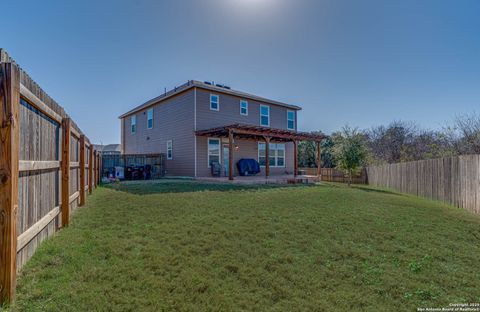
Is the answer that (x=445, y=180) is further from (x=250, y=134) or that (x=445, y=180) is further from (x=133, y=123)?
(x=133, y=123)

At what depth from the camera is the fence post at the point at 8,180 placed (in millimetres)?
1913

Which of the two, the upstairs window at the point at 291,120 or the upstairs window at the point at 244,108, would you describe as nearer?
the upstairs window at the point at 244,108

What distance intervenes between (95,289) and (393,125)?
29.4 m

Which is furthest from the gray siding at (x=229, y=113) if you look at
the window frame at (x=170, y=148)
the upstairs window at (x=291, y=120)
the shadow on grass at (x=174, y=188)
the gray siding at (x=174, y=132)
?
the shadow on grass at (x=174, y=188)

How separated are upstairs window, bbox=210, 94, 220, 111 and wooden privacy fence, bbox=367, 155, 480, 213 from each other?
1005 centimetres

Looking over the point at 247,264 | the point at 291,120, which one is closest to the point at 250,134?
the point at 291,120

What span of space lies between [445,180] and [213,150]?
10.5 metres

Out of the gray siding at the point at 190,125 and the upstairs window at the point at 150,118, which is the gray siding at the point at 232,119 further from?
the upstairs window at the point at 150,118

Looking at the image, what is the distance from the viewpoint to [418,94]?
54.5ft

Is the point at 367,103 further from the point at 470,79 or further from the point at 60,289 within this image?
the point at 60,289

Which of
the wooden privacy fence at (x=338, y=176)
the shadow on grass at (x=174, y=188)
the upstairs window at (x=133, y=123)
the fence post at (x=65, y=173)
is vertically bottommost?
the wooden privacy fence at (x=338, y=176)

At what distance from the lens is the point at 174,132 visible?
1551 cm

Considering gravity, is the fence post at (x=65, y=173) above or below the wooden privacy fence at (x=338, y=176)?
above

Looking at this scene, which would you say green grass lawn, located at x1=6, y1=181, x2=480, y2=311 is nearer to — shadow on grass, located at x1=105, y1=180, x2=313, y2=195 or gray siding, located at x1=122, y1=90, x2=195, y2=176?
shadow on grass, located at x1=105, y1=180, x2=313, y2=195
